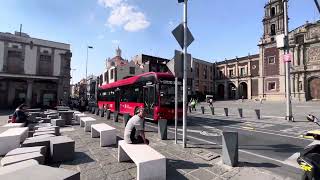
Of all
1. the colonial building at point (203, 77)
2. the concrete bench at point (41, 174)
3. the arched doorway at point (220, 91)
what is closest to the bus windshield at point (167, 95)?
the concrete bench at point (41, 174)

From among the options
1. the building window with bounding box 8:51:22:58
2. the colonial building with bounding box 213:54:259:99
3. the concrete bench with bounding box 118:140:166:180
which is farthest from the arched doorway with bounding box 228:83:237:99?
the concrete bench with bounding box 118:140:166:180

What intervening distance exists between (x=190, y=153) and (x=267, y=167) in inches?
85.2

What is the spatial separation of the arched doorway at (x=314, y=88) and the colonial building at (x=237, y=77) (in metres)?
15.8

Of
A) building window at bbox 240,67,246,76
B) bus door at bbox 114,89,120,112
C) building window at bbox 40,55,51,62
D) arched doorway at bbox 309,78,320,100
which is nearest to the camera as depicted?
bus door at bbox 114,89,120,112

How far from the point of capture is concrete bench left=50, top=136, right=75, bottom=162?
5742 millimetres

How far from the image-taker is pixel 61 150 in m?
5.85

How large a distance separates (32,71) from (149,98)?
26724mm

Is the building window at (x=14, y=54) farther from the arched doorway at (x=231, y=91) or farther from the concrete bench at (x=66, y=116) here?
the arched doorway at (x=231, y=91)

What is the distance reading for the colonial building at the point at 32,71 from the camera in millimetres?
31062

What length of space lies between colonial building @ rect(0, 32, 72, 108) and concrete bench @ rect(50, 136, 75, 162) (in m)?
29.7

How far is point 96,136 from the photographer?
9.37 m

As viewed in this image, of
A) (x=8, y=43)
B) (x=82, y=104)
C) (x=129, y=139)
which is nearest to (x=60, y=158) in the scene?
(x=129, y=139)

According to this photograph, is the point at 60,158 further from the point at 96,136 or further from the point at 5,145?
the point at 96,136

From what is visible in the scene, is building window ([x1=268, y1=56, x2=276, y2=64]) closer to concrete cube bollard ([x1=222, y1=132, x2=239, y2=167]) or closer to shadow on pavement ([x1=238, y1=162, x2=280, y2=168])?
shadow on pavement ([x1=238, y1=162, x2=280, y2=168])
